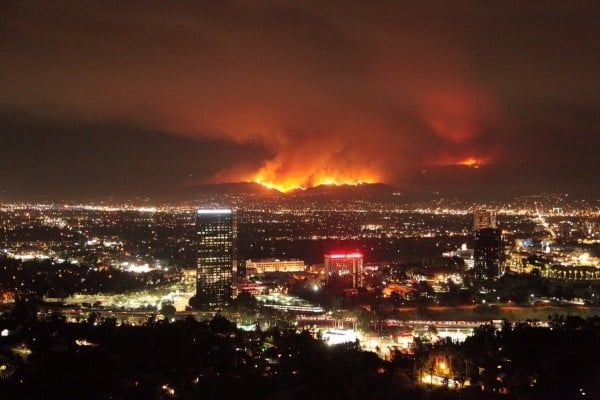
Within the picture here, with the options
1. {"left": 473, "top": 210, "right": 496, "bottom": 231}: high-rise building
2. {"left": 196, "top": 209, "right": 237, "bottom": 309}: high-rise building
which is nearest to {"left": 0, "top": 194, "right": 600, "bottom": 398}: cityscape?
{"left": 196, "top": 209, "right": 237, "bottom": 309}: high-rise building

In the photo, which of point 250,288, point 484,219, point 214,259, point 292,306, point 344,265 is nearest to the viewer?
point 292,306

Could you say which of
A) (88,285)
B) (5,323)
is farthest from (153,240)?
(5,323)

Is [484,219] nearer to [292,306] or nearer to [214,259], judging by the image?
[214,259]

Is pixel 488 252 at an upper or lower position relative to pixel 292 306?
upper

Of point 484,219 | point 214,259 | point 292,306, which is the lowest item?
point 292,306

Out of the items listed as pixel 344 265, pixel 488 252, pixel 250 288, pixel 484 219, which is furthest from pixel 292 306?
pixel 484 219

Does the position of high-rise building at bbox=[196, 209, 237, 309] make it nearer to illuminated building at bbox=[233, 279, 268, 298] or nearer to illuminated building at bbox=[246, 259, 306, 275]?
illuminated building at bbox=[233, 279, 268, 298]
